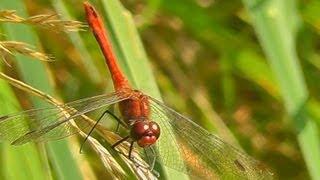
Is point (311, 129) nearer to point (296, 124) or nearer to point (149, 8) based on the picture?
point (296, 124)

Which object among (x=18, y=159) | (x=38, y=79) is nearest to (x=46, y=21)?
(x=38, y=79)

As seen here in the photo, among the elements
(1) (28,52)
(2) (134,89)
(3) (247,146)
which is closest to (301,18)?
(3) (247,146)

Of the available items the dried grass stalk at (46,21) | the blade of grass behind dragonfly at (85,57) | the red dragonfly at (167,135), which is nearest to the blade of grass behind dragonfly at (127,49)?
the red dragonfly at (167,135)

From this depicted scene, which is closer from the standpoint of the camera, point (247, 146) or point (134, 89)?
point (134, 89)

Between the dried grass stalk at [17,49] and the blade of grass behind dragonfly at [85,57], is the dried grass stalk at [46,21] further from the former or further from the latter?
the blade of grass behind dragonfly at [85,57]

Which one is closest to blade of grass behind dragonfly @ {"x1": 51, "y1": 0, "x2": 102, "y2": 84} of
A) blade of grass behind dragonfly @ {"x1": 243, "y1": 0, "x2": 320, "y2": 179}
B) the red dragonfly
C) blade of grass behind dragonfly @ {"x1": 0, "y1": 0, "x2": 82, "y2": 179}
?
the red dragonfly

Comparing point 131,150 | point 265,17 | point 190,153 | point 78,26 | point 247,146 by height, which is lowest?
point 247,146
